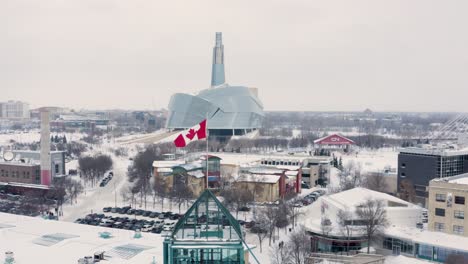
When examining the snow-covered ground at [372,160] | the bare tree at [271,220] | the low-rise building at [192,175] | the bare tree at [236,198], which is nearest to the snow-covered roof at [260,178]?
the low-rise building at [192,175]

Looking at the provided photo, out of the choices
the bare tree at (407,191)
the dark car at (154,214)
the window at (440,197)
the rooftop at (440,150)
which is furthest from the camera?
the rooftop at (440,150)

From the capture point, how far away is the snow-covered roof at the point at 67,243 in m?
16.7

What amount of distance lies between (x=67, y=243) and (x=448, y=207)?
60.3 feet

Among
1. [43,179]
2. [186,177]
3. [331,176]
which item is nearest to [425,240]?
[186,177]

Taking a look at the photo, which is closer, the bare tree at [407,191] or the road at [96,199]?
the road at [96,199]

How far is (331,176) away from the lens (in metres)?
49.9

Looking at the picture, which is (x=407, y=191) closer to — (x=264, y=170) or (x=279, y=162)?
(x=264, y=170)

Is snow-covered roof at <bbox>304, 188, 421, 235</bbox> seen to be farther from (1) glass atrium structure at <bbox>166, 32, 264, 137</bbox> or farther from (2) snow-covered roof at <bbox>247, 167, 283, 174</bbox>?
(1) glass atrium structure at <bbox>166, 32, 264, 137</bbox>

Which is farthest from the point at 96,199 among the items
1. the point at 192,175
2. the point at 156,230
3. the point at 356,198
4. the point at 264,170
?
the point at 356,198

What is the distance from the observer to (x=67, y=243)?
1836 cm

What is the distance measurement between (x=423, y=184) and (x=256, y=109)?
49.0 meters

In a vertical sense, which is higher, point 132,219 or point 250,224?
point 250,224

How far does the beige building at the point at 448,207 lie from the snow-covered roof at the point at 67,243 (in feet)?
48.5

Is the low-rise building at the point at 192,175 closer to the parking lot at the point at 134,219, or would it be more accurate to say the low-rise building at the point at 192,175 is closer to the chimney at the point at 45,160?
the parking lot at the point at 134,219
